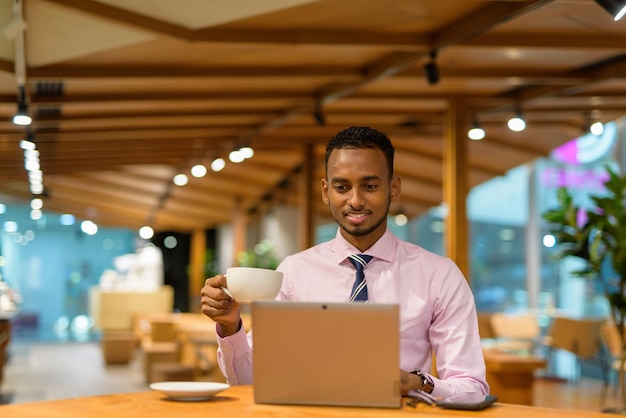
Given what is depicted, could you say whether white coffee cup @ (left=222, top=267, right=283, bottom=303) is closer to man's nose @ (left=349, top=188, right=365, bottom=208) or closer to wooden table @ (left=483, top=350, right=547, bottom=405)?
man's nose @ (left=349, top=188, right=365, bottom=208)

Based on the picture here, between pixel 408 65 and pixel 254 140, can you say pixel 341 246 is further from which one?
pixel 254 140

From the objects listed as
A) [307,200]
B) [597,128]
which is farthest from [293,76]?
[307,200]

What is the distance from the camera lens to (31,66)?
7.12 metres

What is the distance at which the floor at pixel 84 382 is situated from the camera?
1029 centimetres

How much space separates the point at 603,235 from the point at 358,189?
5.51 metres

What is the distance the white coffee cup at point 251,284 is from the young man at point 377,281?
0.16 metres

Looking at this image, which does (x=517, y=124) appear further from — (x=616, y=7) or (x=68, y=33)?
(x=68, y=33)

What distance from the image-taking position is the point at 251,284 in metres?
2.07

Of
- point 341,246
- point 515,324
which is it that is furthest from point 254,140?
point 341,246

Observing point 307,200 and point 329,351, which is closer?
point 329,351

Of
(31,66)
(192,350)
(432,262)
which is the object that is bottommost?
(192,350)

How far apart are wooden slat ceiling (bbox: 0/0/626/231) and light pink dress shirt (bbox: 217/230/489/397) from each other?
330 centimetres

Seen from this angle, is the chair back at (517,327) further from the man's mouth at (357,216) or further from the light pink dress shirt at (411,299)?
the man's mouth at (357,216)

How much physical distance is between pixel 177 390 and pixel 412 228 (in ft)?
54.0
